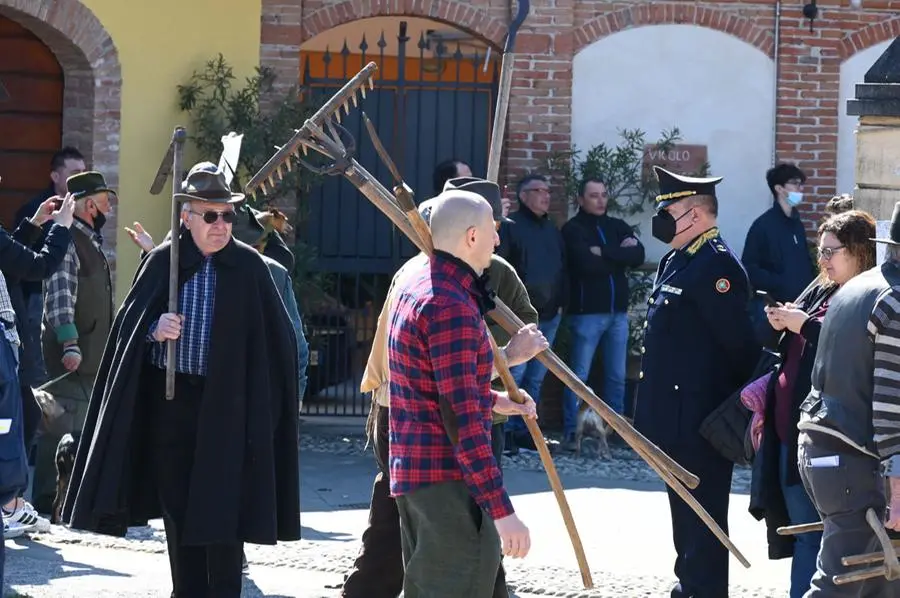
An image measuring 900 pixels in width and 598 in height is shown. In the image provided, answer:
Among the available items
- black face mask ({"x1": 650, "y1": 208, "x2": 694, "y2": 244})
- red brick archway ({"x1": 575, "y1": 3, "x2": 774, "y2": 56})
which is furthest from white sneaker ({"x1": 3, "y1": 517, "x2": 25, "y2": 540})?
red brick archway ({"x1": 575, "y1": 3, "x2": 774, "y2": 56})

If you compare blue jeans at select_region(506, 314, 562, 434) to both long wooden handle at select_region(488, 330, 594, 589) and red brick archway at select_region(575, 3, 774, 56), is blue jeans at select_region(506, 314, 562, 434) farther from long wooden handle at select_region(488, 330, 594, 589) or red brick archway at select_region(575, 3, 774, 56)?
long wooden handle at select_region(488, 330, 594, 589)

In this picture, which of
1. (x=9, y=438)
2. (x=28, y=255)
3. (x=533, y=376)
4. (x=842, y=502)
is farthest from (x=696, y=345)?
(x=533, y=376)

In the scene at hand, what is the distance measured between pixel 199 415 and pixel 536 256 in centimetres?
568

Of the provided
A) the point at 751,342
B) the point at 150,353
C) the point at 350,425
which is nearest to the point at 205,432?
the point at 150,353

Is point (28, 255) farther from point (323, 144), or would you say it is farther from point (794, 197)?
point (794, 197)

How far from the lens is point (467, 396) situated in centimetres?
491

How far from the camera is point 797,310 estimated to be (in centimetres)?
636

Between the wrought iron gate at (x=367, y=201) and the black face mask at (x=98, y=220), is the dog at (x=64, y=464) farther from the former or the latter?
the wrought iron gate at (x=367, y=201)

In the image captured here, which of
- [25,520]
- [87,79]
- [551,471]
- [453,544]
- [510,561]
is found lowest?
[510,561]

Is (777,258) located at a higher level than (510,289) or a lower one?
higher

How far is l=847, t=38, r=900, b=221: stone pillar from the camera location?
7617 mm

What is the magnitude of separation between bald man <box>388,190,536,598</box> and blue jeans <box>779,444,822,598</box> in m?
1.83

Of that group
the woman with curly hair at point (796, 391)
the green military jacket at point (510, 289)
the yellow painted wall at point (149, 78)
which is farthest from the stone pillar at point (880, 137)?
the yellow painted wall at point (149, 78)

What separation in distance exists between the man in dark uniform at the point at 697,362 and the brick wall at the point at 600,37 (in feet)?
18.4
